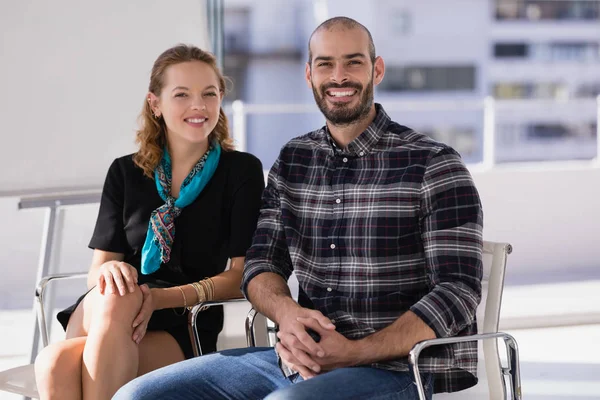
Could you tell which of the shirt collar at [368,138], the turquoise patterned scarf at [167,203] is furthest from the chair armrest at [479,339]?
the turquoise patterned scarf at [167,203]

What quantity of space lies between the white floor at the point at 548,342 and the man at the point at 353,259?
1.25 meters

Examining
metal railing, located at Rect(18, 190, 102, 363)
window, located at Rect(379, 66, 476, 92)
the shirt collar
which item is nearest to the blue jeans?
the shirt collar

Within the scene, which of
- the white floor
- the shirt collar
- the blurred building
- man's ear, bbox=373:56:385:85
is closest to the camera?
the shirt collar

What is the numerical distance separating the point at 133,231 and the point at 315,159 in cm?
58

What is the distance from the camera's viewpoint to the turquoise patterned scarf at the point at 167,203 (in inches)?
87.4

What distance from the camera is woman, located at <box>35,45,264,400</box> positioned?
2.09 meters

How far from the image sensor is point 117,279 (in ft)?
6.61

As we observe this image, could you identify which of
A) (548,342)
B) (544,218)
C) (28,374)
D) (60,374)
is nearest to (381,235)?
(60,374)

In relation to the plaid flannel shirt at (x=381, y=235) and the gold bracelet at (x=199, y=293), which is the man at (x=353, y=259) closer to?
the plaid flannel shirt at (x=381, y=235)

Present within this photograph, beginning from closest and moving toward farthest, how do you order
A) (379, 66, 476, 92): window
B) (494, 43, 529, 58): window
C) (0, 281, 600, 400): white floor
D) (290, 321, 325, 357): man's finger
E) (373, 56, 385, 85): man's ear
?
1. (290, 321, 325, 357): man's finger
2. (373, 56, 385, 85): man's ear
3. (0, 281, 600, 400): white floor
4. (379, 66, 476, 92): window
5. (494, 43, 529, 58): window

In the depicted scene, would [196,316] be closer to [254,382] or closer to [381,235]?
[254,382]

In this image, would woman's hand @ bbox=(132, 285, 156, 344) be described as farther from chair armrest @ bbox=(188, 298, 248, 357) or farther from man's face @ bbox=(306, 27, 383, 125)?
man's face @ bbox=(306, 27, 383, 125)

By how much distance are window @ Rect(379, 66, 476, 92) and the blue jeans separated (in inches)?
1768

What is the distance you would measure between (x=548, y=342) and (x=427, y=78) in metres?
43.9
